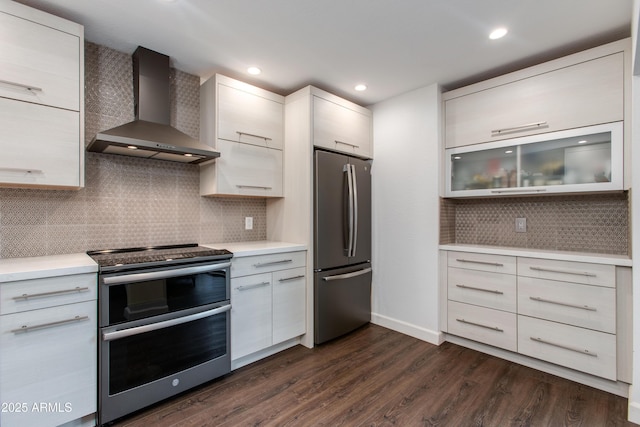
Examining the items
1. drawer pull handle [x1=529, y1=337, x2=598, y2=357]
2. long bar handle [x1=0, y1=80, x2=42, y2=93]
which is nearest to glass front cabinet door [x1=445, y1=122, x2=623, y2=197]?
drawer pull handle [x1=529, y1=337, x2=598, y2=357]

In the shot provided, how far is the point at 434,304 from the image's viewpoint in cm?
281

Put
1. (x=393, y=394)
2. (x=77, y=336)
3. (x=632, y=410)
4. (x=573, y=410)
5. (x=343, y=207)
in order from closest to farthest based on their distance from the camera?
(x=77, y=336)
(x=632, y=410)
(x=573, y=410)
(x=393, y=394)
(x=343, y=207)

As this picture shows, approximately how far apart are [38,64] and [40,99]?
0.20 meters

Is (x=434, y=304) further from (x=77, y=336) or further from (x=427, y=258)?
(x=77, y=336)

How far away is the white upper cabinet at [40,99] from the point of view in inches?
65.0

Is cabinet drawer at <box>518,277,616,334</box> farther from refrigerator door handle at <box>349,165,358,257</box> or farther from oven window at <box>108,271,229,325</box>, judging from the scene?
oven window at <box>108,271,229,325</box>

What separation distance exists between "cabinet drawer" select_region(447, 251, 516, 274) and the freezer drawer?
0.91 m

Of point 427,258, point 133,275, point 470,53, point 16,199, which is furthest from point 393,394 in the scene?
point 16,199

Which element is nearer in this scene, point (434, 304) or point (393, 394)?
point (393, 394)

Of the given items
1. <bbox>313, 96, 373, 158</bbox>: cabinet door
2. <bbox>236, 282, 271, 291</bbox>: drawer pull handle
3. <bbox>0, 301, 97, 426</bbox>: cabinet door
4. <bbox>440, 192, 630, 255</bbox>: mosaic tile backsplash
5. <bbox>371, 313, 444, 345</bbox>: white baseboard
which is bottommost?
<bbox>371, 313, 444, 345</bbox>: white baseboard

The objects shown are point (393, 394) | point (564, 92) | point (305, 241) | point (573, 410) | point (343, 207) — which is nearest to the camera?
point (573, 410)

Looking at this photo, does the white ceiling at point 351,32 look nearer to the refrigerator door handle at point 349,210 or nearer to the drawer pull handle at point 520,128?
the drawer pull handle at point 520,128

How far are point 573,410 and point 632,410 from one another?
28 centimetres

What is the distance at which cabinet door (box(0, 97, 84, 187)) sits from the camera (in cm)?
165
